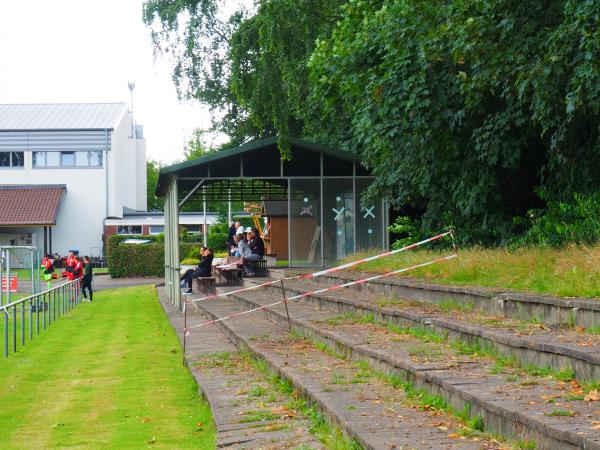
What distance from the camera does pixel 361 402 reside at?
6867 millimetres

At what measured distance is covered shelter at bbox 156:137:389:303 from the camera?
22.3 m

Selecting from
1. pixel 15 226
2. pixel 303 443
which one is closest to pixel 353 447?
pixel 303 443

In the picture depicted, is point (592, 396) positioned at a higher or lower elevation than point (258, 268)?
lower

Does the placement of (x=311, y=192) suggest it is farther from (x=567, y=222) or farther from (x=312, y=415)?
(x=312, y=415)

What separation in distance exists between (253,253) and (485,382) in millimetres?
18859

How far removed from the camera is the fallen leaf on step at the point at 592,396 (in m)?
5.54

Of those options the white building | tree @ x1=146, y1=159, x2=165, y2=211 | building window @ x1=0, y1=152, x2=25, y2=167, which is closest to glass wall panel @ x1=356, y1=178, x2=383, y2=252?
the white building

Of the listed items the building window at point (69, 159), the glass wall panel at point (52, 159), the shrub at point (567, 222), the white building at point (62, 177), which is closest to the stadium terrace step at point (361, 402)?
the shrub at point (567, 222)

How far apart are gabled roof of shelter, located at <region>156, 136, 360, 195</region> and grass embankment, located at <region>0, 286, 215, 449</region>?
4.70 metres

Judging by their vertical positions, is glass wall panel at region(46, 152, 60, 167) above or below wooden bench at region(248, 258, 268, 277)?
above

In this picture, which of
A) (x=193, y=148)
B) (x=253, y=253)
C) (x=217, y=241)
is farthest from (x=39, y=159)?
(x=253, y=253)

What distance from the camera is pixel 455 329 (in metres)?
8.33

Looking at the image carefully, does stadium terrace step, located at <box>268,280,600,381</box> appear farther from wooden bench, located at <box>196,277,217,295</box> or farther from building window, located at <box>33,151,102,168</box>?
→ building window, located at <box>33,151,102,168</box>

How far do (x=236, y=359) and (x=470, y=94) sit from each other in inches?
218
